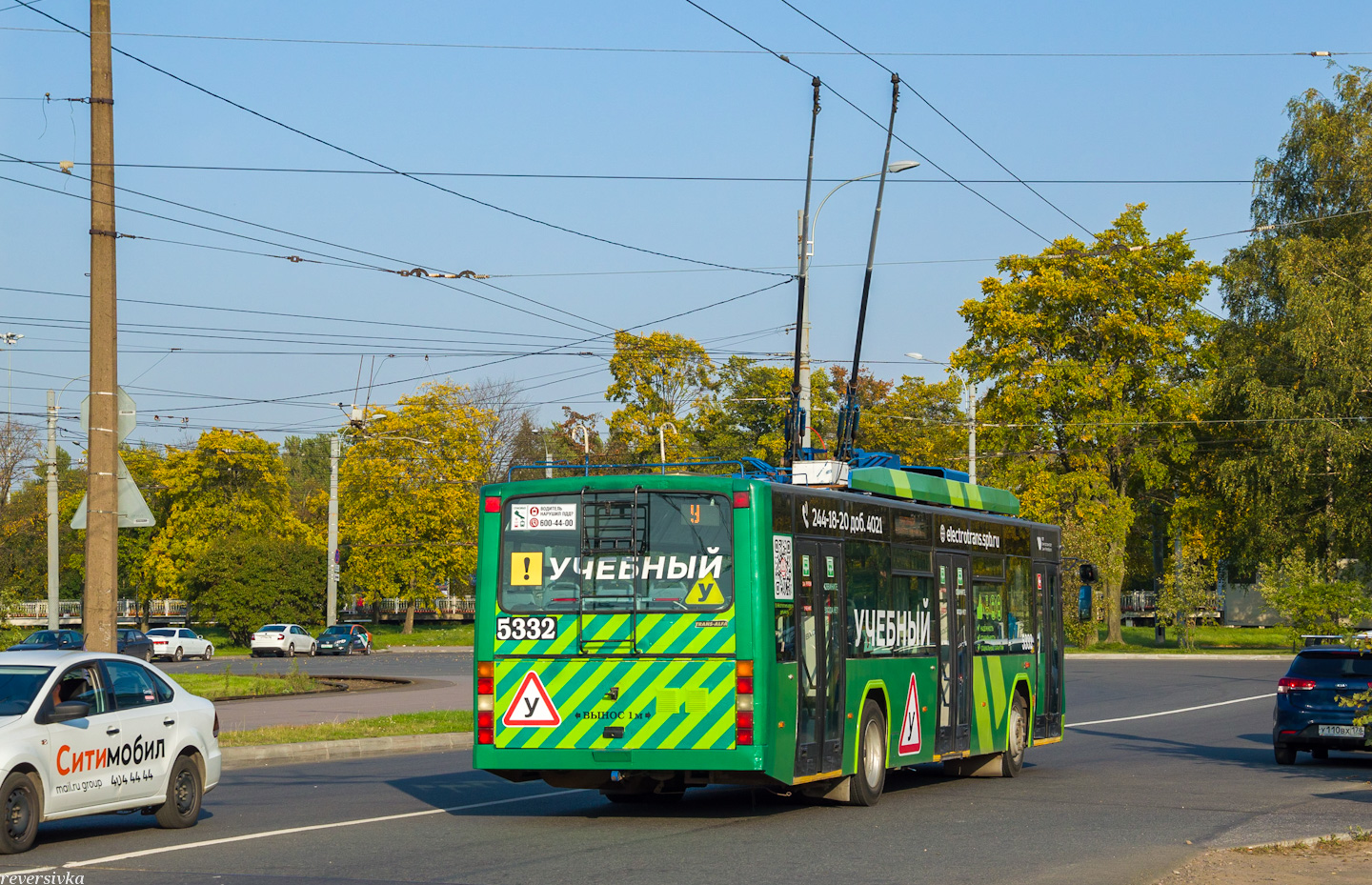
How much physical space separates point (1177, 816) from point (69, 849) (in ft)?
29.4

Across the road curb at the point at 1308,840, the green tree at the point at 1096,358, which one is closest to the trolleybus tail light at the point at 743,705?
the road curb at the point at 1308,840

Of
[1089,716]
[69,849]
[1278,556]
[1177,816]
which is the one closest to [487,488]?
[69,849]

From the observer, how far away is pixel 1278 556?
55.9m

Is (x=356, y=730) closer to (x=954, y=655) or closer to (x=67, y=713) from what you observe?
(x=954, y=655)

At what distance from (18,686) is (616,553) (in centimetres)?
461

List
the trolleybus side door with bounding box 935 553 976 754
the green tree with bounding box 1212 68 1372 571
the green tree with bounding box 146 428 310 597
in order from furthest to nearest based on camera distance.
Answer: the green tree with bounding box 146 428 310 597
the green tree with bounding box 1212 68 1372 571
the trolleybus side door with bounding box 935 553 976 754

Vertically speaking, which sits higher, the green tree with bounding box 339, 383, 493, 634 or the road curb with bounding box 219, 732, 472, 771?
the green tree with bounding box 339, 383, 493, 634

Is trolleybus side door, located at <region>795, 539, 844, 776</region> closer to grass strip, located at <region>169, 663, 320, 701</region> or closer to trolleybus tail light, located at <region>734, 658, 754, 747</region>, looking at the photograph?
trolleybus tail light, located at <region>734, 658, 754, 747</region>

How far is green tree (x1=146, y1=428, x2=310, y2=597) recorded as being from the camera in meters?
82.3

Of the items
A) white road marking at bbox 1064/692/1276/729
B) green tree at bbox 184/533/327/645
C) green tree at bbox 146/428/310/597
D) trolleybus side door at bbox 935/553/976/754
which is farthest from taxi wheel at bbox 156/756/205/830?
green tree at bbox 146/428/310/597

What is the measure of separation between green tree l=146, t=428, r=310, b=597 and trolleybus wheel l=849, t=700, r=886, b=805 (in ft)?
230

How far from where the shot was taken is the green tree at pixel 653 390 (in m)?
75.2

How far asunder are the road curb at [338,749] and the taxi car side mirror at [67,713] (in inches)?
317

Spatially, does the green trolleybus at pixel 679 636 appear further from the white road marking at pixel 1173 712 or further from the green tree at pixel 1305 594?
the green tree at pixel 1305 594
